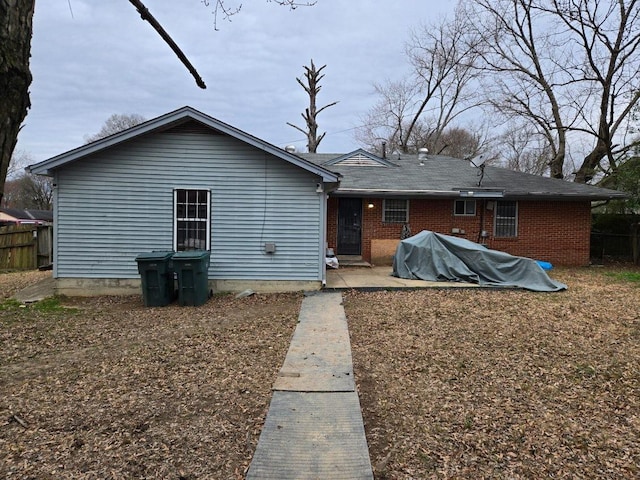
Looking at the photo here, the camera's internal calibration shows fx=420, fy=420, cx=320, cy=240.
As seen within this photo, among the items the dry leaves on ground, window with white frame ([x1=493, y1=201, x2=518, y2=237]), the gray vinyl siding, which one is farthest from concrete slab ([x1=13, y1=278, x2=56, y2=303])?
window with white frame ([x1=493, y1=201, x2=518, y2=237])

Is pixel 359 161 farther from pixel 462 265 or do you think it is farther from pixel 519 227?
pixel 462 265

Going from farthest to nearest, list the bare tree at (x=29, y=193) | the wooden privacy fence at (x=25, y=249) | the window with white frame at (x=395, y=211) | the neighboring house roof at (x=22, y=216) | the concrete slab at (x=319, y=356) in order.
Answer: the bare tree at (x=29, y=193)
the neighboring house roof at (x=22, y=216)
the wooden privacy fence at (x=25, y=249)
the window with white frame at (x=395, y=211)
the concrete slab at (x=319, y=356)

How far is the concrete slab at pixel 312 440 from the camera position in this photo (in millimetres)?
2758

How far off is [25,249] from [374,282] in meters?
14.5

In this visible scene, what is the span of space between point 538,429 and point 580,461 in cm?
44

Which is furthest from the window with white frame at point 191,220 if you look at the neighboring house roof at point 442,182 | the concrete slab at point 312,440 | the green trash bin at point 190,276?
the concrete slab at point 312,440

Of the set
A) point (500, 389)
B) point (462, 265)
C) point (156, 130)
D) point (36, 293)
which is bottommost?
point (36, 293)

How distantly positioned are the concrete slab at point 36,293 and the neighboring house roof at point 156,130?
8.46 feet

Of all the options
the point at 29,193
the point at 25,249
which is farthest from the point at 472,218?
the point at 29,193

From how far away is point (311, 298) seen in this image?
8711 millimetres

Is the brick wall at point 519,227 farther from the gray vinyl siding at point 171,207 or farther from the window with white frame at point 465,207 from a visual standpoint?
the gray vinyl siding at point 171,207

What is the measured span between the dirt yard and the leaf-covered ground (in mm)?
16

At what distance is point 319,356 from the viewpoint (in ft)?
16.9

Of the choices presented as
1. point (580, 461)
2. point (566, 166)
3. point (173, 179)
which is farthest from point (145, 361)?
point (566, 166)
